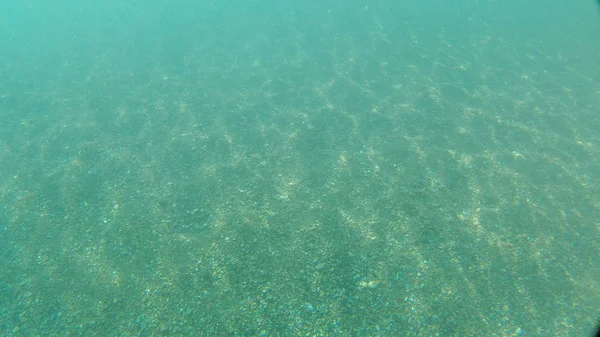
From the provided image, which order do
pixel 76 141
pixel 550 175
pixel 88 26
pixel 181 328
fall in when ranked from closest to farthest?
pixel 181 328, pixel 550 175, pixel 76 141, pixel 88 26

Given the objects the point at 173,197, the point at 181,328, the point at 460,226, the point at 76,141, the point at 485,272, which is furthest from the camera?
the point at 76,141

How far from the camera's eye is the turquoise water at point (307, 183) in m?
7.16

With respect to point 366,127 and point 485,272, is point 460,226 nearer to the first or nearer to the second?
point 485,272

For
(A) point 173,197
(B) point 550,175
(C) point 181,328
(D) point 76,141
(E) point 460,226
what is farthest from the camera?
(D) point 76,141

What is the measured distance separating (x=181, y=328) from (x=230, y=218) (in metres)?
2.99

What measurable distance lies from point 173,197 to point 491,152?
10.7 meters

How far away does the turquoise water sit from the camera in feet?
23.5

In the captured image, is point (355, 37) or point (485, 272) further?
point (355, 37)

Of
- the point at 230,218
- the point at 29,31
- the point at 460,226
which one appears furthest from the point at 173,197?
the point at 29,31

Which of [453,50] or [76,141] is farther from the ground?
[453,50]

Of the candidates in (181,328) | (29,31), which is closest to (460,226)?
(181,328)

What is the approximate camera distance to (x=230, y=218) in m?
8.88

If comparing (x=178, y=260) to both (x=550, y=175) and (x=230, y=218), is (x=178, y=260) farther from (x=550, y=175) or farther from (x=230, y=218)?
(x=550, y=175)

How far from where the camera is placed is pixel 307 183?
32.2 ft
